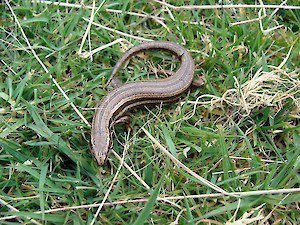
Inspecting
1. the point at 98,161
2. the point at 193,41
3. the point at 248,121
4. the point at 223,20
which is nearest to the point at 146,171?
the point at 98,161

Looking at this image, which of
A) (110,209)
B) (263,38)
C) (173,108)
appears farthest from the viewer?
(263,38)

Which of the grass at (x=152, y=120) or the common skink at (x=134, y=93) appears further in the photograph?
the common skink at (x=134, y=93)

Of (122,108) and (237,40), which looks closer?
(122,108)

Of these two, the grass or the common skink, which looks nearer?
the grass

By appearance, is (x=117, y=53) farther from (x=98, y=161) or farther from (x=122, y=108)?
(x=98, y=161)
